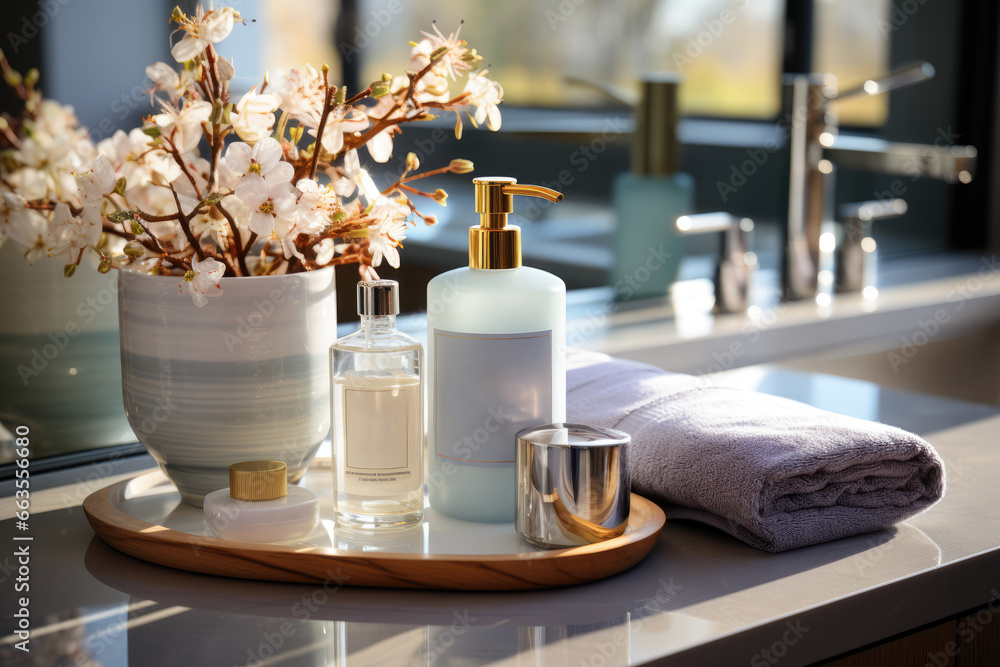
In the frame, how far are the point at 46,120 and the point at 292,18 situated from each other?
0.27 meters

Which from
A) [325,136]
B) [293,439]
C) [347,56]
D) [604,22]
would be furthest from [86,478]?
[604,22]

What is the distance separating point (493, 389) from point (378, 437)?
85 mm

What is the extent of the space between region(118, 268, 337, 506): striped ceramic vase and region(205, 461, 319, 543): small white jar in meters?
0.04

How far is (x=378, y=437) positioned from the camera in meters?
0.69

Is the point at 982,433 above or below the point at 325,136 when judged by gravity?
below

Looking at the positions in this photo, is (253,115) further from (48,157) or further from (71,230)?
(48,157)

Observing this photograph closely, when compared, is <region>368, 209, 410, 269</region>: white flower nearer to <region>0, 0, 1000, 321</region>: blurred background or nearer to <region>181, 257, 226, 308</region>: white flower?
<region>181, 257, 226, 308</region>: white flower

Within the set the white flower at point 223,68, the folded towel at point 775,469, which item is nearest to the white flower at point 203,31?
the white flower at point 223,68

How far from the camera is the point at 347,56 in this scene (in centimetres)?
109

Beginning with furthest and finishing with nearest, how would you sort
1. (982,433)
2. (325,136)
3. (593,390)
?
(982,433)
(593,390)
(325,136)

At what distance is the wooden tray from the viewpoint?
638mm

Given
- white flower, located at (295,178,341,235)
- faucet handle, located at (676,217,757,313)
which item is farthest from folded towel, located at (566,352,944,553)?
faucet handle, located at (676,217,757,313)

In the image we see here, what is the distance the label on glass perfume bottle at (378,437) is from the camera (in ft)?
2.25

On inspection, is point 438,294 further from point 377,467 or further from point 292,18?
point 292,18
